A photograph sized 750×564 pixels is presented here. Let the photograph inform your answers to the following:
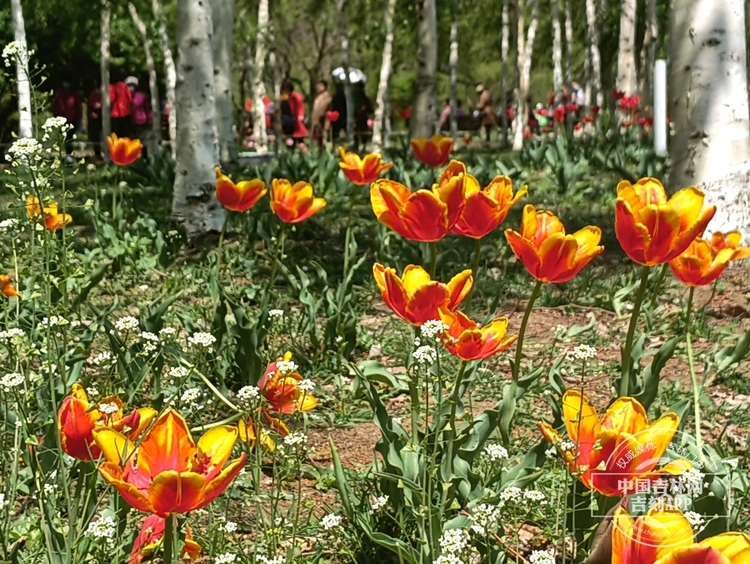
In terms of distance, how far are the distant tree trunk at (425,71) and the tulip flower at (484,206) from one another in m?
9.44

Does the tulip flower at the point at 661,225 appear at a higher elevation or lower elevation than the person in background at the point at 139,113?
lower

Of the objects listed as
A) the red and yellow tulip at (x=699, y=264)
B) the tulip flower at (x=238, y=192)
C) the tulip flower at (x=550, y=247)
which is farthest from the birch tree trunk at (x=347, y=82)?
the tulip flower at (x=550, y=247)

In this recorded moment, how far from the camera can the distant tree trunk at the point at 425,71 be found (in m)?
11.3

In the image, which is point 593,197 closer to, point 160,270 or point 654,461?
point 160,270

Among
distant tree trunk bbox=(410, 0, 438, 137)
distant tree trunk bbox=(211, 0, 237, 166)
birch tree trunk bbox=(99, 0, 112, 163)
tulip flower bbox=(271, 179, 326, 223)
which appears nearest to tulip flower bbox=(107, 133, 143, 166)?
tulip flower bbox=(271, 179, 326, 223)

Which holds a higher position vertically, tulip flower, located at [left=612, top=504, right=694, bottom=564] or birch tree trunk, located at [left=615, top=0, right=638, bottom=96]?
birch tree trunk, located at [left=615, top=0, right=638, bottom=96]

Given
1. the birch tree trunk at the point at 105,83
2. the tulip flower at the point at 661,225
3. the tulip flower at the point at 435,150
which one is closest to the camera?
the tulip flower at the point at 661,225

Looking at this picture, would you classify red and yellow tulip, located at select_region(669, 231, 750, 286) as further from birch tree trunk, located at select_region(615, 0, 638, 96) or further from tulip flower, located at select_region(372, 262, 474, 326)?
birch tree trunk, located at select_region(615, 0, 638, 96)

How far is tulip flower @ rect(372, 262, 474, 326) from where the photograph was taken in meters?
1.73

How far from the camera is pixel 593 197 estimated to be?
784cm

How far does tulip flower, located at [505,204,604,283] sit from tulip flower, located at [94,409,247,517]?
0.70 meters

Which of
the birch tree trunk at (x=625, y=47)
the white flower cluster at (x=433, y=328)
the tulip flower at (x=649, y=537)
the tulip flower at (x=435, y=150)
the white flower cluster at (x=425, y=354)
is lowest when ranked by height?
the tulip flower at (x=649, y=537)

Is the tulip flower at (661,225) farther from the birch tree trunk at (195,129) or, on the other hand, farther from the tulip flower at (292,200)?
the birch tree trunk at (195,129)

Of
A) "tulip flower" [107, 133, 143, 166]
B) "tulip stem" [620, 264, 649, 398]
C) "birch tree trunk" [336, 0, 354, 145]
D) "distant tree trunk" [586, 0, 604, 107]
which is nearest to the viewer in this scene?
"tulip stem" [620, 264, 649, 398]
